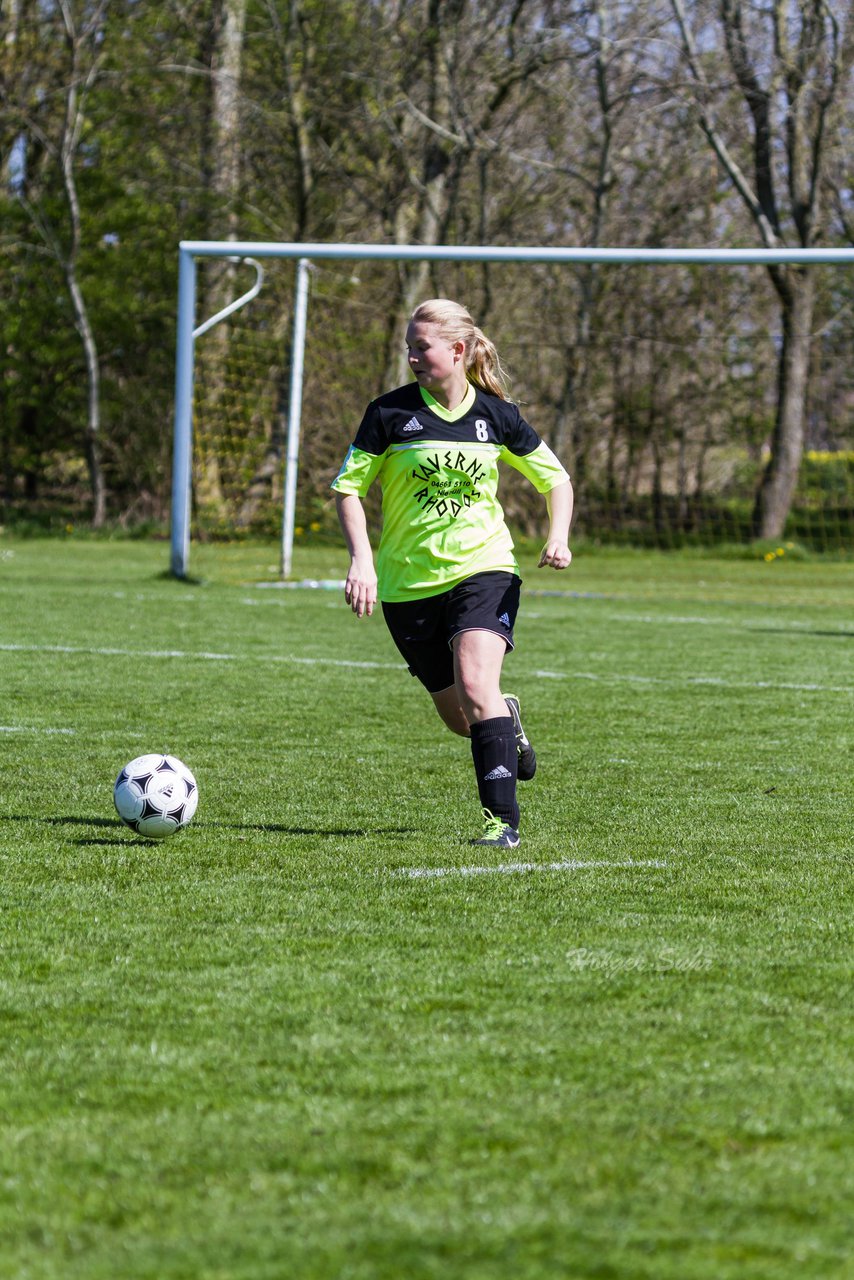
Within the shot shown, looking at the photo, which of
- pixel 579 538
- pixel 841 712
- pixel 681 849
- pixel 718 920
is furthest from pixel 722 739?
pixel 579 538

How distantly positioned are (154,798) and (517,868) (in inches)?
45.1

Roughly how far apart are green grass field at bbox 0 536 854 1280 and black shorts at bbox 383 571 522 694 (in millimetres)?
545

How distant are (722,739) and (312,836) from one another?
2899mm

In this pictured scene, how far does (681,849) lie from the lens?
15.9 ft

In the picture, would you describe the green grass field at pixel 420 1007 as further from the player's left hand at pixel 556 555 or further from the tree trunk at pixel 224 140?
the tree trunk at pixel 224 140

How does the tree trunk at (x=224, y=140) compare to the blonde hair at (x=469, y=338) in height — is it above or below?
above

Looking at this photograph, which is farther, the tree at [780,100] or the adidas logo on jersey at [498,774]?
the tree at [780,100]

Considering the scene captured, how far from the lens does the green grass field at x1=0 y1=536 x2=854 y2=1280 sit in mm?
2135

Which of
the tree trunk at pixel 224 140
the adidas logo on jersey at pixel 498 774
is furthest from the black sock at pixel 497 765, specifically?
the tree trunk at pixel 224 140

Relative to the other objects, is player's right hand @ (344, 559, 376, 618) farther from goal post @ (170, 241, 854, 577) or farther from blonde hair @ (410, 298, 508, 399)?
goal post @ (170, 241, 854, 577)

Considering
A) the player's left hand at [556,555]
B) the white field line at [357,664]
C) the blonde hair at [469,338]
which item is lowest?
the white field line at [357,664]

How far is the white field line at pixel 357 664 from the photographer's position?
9.45 metres

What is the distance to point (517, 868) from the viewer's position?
4520mm

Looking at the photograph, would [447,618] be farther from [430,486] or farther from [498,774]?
[498,774]
